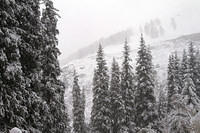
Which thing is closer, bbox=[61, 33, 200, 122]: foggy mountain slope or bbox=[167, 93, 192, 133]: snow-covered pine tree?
bbox=[167, 93, 192, 133]: snow-covered pine tree

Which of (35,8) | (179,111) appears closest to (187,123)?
(179,111)

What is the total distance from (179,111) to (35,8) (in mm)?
9841

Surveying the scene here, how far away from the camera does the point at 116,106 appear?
98.8ft

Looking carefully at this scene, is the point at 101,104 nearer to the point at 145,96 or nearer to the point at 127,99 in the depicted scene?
the point at 127,99

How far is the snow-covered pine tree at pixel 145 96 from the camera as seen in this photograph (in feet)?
89.0

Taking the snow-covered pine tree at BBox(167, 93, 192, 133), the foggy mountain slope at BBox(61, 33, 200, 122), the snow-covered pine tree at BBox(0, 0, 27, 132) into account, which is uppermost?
the foggy mountain slope at BBox(61, 33, 200, 122)

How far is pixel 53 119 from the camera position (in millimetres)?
15203

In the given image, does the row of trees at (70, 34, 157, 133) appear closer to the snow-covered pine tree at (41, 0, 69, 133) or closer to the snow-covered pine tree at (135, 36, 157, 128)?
the snow-covered pine tree at (135, 36, 157, 128)

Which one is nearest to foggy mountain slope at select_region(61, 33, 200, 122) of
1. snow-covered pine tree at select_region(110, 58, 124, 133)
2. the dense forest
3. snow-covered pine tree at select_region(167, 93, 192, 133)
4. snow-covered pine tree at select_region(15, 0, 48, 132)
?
snow-covered pine tree at select_region(110, 58, 124, 133)

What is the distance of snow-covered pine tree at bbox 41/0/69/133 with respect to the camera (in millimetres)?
15022

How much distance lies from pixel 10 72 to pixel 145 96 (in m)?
20.7

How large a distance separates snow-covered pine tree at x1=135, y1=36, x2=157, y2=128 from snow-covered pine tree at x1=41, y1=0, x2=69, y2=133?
13246 millimetres

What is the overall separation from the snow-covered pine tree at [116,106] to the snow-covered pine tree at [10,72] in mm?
20133

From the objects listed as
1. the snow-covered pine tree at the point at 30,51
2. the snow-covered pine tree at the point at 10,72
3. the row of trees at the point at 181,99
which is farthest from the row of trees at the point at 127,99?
the snow-covered pine tree at the point at 10,72
